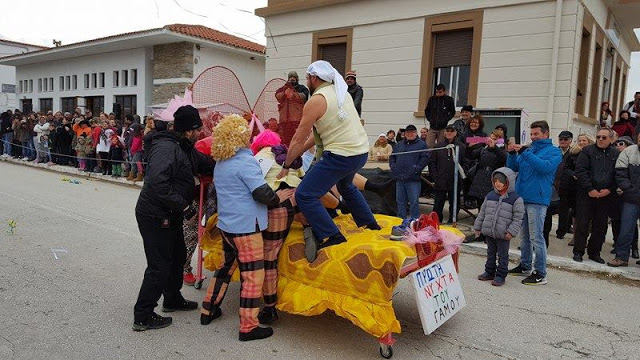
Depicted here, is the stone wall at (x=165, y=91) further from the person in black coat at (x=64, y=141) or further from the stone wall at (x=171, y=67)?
the person in black coat at (x=64, y=141)

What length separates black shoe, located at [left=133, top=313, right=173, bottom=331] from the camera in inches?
155

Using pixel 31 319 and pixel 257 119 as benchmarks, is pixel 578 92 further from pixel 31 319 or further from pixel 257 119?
pixel 31 319

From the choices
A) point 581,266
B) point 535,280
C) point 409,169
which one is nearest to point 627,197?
point 581,266

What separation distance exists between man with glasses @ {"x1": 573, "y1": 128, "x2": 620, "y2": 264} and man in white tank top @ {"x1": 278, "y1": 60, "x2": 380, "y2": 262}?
4004 mm

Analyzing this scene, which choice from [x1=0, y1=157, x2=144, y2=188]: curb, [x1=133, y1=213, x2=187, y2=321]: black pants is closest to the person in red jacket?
[x1=133, y1=213, x2=187, y2=321]: black pants

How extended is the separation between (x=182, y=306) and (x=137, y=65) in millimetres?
19014

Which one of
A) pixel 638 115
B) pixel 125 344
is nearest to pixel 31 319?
pixel 125 344

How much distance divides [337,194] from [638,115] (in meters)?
9.29

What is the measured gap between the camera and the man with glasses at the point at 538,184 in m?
5.40

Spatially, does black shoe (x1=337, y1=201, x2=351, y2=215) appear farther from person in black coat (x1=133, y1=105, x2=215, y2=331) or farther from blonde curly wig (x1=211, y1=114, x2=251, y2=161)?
person in black coat (x1=133, y1=105, x2=215, y2=331)

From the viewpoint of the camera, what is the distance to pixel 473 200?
346 inches

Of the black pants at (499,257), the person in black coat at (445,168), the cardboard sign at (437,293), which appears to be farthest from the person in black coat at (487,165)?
the cardboard sign at (437,293)

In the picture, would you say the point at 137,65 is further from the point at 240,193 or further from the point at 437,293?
the point at 437,293

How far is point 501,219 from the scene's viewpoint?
5.36 m
